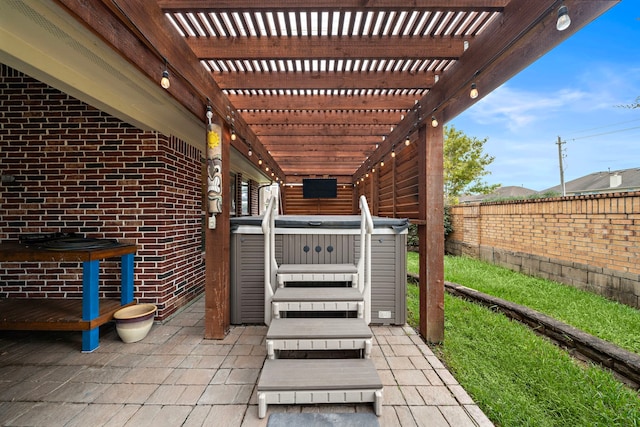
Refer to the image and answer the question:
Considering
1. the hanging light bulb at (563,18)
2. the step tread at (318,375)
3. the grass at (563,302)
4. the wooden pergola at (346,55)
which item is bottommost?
the grass at (563,302)

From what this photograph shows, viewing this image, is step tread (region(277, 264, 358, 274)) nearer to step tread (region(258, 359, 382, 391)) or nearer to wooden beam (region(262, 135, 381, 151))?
step tread (region(258, 359, 382, 391))

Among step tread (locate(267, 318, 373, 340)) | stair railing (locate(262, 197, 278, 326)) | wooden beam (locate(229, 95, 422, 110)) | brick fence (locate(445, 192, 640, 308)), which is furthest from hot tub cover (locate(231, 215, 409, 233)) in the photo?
brick fence (locate(445, 192, 640, 308))

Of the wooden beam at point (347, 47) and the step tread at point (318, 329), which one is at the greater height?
the wooden beam at point (347, 47)

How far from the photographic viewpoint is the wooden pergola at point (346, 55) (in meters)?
1.78

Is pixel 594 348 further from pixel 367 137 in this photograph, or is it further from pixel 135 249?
pixel 135 249

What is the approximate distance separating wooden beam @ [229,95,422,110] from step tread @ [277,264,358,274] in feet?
6.72

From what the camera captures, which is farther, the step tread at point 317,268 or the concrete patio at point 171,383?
the step tread at point 317,268

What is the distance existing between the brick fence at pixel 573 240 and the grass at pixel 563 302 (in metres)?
0.24

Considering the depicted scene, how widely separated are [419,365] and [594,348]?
5.50 feet

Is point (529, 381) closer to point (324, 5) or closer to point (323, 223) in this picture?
point (323, 223)

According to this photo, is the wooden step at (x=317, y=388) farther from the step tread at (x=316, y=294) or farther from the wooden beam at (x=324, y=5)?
the wooden beam at (x=324, y=5)

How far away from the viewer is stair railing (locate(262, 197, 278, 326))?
2730 mm

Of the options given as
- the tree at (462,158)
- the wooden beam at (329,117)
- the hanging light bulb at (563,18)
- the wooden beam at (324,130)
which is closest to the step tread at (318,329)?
the hanging light bulb at (563,18)

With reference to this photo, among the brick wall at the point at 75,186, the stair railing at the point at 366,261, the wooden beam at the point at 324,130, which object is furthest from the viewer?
the wooden beam at the point at 324,130
